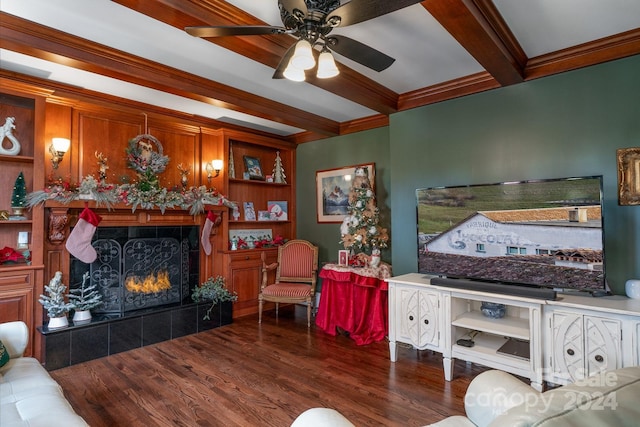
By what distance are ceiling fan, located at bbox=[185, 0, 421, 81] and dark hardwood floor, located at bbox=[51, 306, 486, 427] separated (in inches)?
90.9

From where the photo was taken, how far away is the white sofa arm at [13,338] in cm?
222

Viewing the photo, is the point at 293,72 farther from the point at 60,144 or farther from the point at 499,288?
the point at 60,144

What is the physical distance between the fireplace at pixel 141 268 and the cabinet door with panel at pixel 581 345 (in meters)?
3.86

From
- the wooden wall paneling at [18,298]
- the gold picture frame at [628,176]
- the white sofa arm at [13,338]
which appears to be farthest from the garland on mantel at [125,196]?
the gold picture frame at [628,176]

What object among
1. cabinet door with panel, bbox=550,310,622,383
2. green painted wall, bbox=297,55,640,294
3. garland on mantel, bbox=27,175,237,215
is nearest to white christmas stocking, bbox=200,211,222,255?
garland on mantel, bbox=27,175,237,215

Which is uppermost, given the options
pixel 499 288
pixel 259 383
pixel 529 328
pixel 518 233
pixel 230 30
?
pixel 230 30

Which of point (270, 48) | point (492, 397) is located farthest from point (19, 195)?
point (492, 397)

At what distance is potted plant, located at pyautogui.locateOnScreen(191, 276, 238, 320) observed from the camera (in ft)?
14.2

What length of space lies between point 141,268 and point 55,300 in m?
0.91

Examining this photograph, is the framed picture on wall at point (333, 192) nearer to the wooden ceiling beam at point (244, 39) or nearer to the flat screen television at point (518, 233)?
the wooden ceiling beam at point (244, 39)

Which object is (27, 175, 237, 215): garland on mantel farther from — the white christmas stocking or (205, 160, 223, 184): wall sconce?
(205, 160, 223, 184): wall sconce

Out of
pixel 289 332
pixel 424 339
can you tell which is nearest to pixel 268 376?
pixel 289 332

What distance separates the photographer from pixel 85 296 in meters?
3.46

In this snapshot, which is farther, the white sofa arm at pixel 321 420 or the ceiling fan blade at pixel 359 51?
the ceiling fan blade at pixel 359 51
